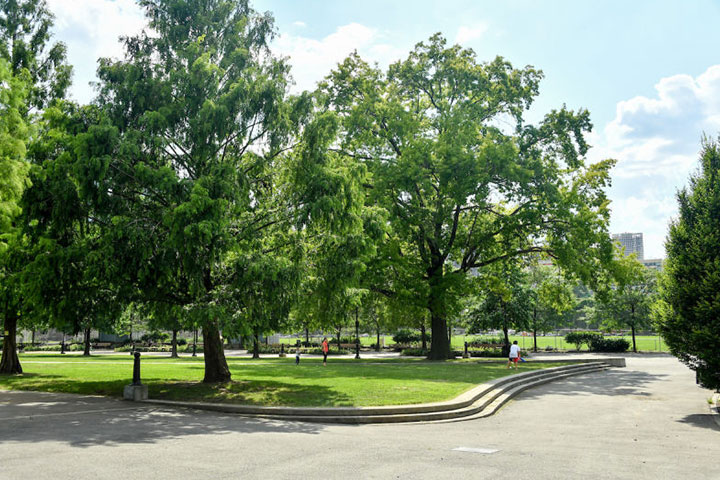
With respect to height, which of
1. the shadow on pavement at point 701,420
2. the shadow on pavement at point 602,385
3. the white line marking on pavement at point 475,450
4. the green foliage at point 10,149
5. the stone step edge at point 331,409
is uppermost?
the green foliage at point 10,149

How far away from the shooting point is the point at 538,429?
11156 mm

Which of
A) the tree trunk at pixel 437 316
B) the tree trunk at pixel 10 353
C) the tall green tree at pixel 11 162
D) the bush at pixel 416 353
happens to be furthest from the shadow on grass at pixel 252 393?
the bush at pixel 416 353

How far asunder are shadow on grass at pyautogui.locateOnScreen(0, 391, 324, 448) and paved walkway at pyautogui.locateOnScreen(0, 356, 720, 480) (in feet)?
0.07

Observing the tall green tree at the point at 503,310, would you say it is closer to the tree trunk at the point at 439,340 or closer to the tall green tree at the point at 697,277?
the tree trunk at the point at 439,340

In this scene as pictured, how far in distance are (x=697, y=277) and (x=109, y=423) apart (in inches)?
526

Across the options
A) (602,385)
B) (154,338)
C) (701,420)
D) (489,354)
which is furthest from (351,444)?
(154,338)

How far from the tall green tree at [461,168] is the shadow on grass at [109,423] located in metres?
15.0

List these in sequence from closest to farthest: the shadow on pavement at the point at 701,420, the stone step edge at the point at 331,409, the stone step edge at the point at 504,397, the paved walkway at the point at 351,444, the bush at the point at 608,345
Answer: the paved walkway at the point at 351,444, the shadow on pavement at the point at 701,420, the stone step edge at the point at 331,409, the stone step edge at the point at 504,397, the bush at the point at 608,345

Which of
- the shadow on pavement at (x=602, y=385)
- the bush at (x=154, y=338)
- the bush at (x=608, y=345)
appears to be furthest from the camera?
the bush at (x=154, y=338)

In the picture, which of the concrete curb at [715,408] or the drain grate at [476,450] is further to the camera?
the concrete curb at [715,408]

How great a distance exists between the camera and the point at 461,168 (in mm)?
25266

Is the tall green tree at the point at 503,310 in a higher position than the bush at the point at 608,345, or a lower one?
higher

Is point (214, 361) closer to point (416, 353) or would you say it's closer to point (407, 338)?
point (416, 353)

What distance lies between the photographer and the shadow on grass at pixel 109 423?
9086 mm
